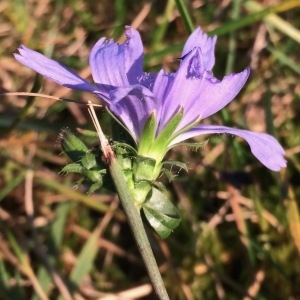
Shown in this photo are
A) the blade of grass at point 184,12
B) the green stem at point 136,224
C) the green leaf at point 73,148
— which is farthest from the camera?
the blade of grass at point 184,12

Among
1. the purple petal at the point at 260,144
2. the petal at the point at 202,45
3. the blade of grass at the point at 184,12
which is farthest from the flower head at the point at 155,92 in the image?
the blade of grass at the point at 184,12

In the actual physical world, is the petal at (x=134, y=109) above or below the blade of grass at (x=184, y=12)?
above

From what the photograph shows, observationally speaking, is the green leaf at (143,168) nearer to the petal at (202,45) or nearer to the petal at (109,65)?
the petal at (109,65)

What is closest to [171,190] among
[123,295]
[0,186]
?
[123,295]

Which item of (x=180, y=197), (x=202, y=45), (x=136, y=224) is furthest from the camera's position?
(x=180, y=197)

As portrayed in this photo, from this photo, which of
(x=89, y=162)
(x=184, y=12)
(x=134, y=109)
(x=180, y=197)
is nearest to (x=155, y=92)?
(x=134, y=109)

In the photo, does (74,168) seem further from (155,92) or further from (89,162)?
(155,92)

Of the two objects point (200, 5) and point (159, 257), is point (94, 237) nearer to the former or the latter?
point (159, 257)
